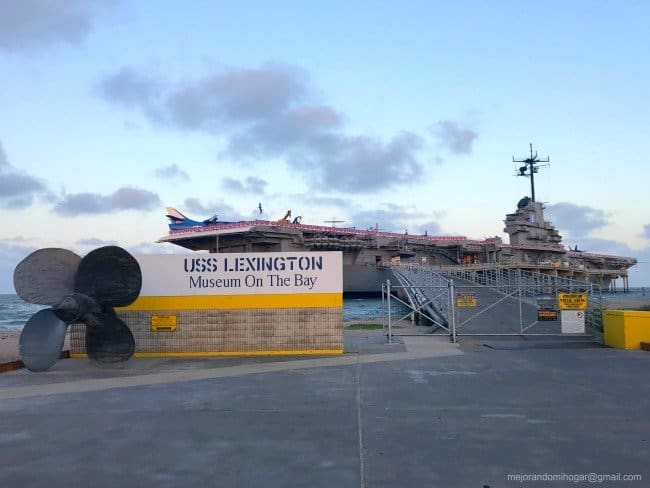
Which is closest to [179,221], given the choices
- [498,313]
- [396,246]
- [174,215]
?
Answer: [174,215]

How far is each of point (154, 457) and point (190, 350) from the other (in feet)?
30.9

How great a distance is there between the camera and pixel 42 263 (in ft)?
41.4

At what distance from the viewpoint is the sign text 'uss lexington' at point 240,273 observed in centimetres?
1491

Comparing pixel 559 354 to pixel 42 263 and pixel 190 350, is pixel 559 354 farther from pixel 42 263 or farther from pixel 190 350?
pixel 42 263

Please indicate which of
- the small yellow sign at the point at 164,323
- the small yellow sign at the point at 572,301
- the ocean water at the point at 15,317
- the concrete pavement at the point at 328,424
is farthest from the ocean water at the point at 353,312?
the concrete pavement at the point at 328,424

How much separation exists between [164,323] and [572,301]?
11.8m

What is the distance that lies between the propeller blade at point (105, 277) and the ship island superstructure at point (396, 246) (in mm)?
39157

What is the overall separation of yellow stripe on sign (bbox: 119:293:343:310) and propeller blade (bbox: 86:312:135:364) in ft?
8.01

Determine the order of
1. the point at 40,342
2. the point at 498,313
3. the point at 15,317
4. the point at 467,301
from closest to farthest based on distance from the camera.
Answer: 1. the point at 40,342
2. the point at 467,301
3. the point at 498,313
4. the point at 15,317

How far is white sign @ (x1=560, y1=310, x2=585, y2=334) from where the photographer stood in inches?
651

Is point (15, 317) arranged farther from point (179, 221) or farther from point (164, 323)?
point (164, 323)

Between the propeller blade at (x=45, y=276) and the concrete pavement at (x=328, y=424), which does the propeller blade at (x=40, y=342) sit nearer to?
the concrete pavement at (x=328, y=424)

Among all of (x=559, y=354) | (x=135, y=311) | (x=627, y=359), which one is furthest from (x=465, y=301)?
(x=135, y=311)

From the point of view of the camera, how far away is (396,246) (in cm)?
6350
